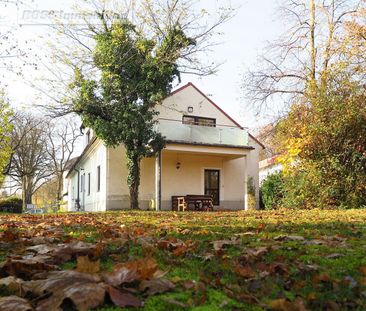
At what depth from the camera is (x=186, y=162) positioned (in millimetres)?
21156

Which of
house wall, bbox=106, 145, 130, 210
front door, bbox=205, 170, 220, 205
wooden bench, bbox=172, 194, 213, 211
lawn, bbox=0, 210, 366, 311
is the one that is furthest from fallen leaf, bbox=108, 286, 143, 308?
front door, bbox=205, 170, 220, 205

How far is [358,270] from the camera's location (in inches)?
94.3

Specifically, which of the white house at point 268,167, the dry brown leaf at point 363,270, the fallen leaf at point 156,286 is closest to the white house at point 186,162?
the white house at point 268,167

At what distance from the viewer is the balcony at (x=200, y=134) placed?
18.2m

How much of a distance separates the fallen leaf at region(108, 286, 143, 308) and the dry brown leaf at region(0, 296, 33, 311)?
32 cm

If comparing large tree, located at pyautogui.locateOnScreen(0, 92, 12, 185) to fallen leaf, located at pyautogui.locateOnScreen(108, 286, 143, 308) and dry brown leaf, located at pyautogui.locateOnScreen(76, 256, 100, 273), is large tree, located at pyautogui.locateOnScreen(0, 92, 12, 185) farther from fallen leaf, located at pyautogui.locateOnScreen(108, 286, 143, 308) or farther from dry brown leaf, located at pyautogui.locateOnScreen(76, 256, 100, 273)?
fallen leaf, located at pyautogui.locateOnScreen(108, 286, 143, 308)

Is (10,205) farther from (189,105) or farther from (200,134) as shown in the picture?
(200,134)

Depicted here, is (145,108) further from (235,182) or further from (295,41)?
(295,41)

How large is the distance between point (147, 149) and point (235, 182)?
23.4ft

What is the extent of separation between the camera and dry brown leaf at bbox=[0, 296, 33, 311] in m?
1.45

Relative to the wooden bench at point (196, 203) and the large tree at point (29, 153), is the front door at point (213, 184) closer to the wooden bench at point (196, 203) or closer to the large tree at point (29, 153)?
the wooden bench at point (196, 203)

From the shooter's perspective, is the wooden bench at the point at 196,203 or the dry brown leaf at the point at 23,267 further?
the wooden bench at the point at 196,203

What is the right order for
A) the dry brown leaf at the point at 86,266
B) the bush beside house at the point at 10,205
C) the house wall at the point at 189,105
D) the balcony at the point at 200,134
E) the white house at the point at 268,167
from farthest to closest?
the white house at the point at 268,167 → the bush beside house at the point at 10,205 → the house wall at the point at 189,105 → the balcony at the point at 200,134 → the dry brown leaf at the point at 86,266

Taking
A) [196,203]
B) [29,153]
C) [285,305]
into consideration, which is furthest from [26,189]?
[285,305]
